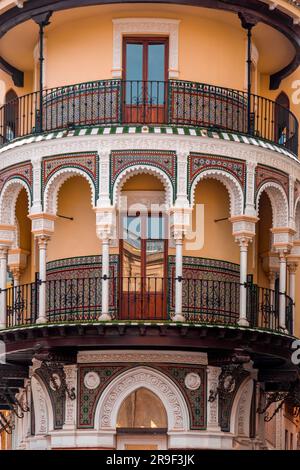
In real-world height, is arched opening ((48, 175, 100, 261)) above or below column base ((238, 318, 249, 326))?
above

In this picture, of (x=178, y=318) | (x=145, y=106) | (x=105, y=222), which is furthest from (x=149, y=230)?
(x=145, y=106)

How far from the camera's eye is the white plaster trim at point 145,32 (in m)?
49.5

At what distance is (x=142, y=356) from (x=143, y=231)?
2964mm

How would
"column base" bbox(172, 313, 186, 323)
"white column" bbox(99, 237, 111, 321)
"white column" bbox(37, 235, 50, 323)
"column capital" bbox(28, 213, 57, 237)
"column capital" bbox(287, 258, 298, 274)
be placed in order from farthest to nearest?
"column capital" bbox(287, 258, 298, 274)
"column capital" bbox(28, 213, 57, 237)
"white column" bbox(37, 235, 50, 323)
"white column" bbox(99, 237, 111, 321)
"column base" bbox(172, 313, 186, 323)

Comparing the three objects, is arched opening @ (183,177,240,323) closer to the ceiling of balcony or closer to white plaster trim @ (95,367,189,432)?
white plaster trim @ (95,367,189,432)

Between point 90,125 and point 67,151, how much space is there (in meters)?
0.86

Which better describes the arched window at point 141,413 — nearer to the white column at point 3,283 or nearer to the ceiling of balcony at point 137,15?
the white column at point 3,283

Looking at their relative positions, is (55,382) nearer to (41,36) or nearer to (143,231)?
(143,231)

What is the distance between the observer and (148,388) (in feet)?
157

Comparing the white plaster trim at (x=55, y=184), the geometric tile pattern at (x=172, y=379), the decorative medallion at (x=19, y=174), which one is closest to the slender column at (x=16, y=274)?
the decorative medallion at (x=19, y=174)

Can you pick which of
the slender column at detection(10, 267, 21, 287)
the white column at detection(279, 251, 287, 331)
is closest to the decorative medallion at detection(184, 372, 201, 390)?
the white column at detection(279, 251, 287, 331)

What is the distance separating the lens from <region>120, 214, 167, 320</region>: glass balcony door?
48.3 meters

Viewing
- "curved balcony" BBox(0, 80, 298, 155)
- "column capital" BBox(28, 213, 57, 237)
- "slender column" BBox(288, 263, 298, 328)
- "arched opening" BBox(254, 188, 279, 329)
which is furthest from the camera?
"slender column" BBox(288, 263, 298, 328)
